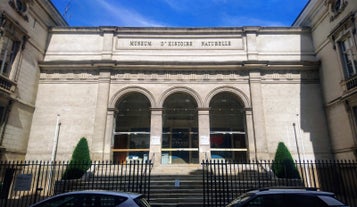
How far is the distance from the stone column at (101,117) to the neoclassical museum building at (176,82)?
0.07 metres

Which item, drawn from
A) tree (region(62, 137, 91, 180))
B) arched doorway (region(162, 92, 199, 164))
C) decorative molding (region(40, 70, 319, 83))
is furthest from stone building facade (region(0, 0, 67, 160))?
arched doorway (region(162, 92, 199, 164))

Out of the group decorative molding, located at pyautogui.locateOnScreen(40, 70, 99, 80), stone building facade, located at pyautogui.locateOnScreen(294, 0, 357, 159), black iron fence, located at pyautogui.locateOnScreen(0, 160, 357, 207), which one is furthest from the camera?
decorative molding, located at pyautogui.locateOnScreen(40, 70, 99, 80)

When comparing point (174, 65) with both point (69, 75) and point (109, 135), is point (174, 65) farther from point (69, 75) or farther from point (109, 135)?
point (69, 75)

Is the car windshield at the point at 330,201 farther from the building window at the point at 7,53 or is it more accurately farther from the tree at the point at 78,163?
the building window at the point at 7,53

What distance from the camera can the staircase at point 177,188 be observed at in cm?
1131

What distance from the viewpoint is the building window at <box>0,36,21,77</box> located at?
15.3 metres

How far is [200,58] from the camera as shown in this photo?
780 inches

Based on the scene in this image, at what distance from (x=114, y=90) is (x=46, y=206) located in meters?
13.1

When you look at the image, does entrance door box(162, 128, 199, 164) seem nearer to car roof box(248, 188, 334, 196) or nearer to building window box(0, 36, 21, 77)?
building window box(0, 36, 21, 77)

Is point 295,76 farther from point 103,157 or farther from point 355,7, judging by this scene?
point 103,157

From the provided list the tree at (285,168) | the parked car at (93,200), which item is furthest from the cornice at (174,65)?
the parked car at (93,200)

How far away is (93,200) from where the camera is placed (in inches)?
242

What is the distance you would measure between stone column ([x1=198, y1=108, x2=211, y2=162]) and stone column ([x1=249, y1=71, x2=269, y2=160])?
3.32 meters

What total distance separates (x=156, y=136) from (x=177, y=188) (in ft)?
18.9
